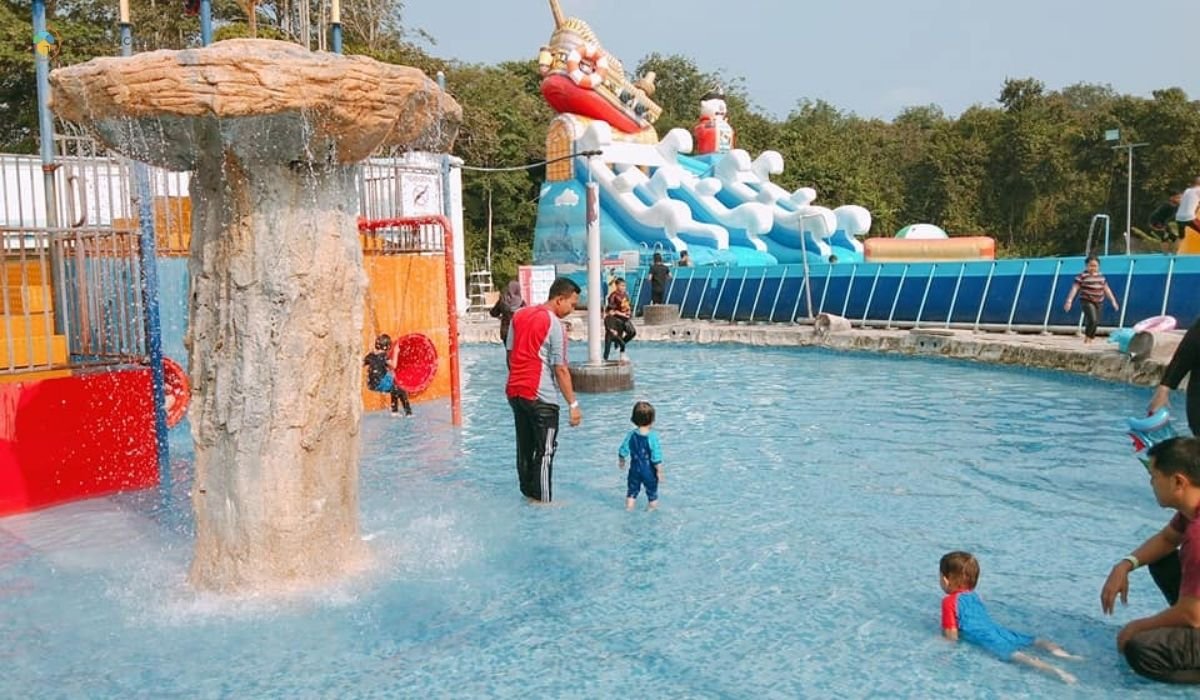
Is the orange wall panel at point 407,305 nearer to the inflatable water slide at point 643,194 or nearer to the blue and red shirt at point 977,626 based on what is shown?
the blue and red shirt at point 977,626

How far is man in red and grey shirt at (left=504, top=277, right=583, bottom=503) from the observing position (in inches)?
273

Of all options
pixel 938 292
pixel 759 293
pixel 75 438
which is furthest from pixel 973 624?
pixel 759 293

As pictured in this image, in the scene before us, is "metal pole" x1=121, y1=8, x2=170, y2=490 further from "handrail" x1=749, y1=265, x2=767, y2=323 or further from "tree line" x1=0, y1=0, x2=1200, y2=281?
"tree line" x1=0, y1=0, x2=1200, y2=281

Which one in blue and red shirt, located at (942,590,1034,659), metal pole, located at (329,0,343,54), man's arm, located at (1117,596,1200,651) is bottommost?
blue and red shirt, located at (942,590,1034,659)

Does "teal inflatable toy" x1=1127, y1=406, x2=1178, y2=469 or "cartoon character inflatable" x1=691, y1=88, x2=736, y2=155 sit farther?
"cartoon character inflatable" x1=691, y1=88, x2=736, y2=155

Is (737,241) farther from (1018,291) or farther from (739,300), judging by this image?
(1018,291)

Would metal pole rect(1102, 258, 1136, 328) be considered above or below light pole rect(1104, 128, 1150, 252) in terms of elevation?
below

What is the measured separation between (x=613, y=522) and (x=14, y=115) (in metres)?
27.5

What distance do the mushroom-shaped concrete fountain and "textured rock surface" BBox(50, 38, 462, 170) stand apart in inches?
0.5

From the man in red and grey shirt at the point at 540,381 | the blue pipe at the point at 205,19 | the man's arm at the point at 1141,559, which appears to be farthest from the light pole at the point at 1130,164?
the man's arm at the point at 1141,559

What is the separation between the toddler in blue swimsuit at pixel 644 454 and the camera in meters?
6.63

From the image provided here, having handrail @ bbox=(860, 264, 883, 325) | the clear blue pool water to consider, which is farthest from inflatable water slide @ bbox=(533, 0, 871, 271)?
the clear blue pool water

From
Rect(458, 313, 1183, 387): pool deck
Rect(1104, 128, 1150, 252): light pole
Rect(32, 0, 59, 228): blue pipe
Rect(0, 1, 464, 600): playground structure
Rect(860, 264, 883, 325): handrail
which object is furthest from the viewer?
Rect(1104, 128, 1150, 252): light pole

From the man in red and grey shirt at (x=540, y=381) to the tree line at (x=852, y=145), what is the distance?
21.1 metres
